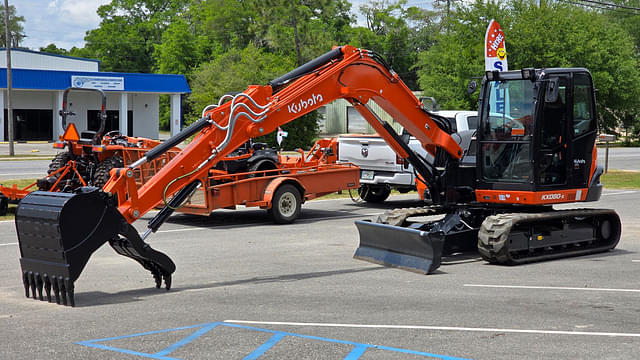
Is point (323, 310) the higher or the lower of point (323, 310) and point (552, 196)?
the lower

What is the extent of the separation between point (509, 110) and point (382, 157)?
6981 mm

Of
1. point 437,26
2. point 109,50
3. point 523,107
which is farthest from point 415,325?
point 109,50

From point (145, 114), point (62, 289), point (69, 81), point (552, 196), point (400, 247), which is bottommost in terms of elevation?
point (62, 289)

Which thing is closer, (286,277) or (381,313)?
(381,313)

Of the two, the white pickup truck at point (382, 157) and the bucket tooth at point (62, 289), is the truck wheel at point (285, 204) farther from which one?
the bucket tooth at point (62, 289)

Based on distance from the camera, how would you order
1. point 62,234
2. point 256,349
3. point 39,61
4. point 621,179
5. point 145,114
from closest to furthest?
point 256,349 < point 62,234 < point 621,179 < point 145,114 < point 39,61

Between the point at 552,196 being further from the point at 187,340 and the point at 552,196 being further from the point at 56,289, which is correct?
the point at 56,289

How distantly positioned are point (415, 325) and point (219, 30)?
254 feet

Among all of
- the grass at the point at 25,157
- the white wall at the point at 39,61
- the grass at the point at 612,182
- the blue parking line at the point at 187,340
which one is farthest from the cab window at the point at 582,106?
the white wall at the point at 39,61

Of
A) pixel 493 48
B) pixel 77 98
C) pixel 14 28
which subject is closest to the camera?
pixel 493 48

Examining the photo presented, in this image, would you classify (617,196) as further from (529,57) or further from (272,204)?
(529,57)

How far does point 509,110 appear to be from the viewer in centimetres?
1159

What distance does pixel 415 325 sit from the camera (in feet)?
25.1

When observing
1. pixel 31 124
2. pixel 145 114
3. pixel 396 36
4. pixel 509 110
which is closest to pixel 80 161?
pixel 509 110
